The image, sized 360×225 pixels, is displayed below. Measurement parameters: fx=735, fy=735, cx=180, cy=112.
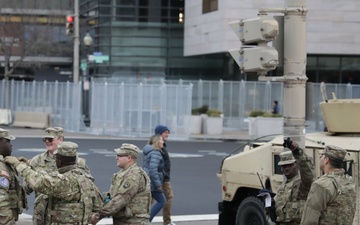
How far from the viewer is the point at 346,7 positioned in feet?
136

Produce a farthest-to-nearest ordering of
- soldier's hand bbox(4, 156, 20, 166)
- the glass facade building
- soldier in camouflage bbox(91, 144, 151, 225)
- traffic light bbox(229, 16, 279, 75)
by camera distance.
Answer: the glass facade building → traffic light bbox(229, 16, 279, 75) → soldier in camouflage bbox(91, 144, 151, 225) → soldier's hand bbox(4, 156, 20, 166)

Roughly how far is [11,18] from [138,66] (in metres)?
8.65

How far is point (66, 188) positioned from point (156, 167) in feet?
14.2

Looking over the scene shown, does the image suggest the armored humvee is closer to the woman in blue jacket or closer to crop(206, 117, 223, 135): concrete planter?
the woman in blue jacket

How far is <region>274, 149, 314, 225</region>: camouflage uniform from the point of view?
7.45 m

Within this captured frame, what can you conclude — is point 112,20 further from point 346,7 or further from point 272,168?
point 272,168

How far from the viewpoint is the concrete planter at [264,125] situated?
112 feet

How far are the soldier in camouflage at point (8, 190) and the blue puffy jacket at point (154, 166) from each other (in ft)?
12.5

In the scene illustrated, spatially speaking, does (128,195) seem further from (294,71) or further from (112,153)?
(112,153)

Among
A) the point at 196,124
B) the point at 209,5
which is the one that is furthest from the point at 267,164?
the point at 209,5

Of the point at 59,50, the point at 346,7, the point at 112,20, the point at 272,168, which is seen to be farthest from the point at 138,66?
the point at 272,168

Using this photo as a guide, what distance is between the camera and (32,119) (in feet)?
123

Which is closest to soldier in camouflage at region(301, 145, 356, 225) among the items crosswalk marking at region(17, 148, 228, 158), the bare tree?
crosswalk marking at region(17, 148, 228, 158)

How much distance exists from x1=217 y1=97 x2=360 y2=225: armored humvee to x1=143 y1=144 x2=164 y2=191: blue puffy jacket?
0.95 metres
